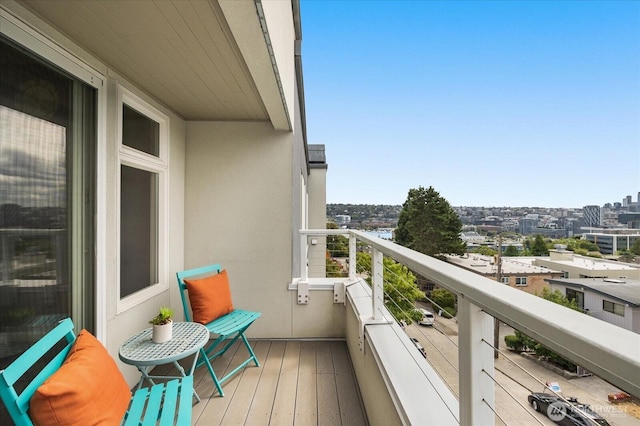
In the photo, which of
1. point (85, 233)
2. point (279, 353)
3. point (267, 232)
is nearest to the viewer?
point (85, 233)

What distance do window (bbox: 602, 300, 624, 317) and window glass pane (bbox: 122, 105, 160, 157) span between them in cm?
278

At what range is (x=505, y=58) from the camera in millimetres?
17797

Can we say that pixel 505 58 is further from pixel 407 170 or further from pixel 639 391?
pixel 639 391

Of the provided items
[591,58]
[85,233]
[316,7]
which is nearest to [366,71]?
[316,7]

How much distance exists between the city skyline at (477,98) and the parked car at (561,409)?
1426 mm

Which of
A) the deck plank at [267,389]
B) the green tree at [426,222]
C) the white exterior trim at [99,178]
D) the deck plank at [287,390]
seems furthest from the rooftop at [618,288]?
the green tree at [426,222]

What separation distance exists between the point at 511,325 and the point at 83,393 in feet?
4.61

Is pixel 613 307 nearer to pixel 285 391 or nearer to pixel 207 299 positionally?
pixel 285 391

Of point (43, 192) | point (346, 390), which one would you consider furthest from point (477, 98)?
point (43, 192)

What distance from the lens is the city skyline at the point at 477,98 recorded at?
8195mm

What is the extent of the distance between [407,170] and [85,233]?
30.7 meters

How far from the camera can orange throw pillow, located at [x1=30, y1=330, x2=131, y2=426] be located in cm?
108

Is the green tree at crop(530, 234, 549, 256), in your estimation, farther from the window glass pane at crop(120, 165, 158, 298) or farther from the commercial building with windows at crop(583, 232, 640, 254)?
the window glass pane at crop(120, 165, 158, 298)

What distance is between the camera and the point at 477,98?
958 inches
